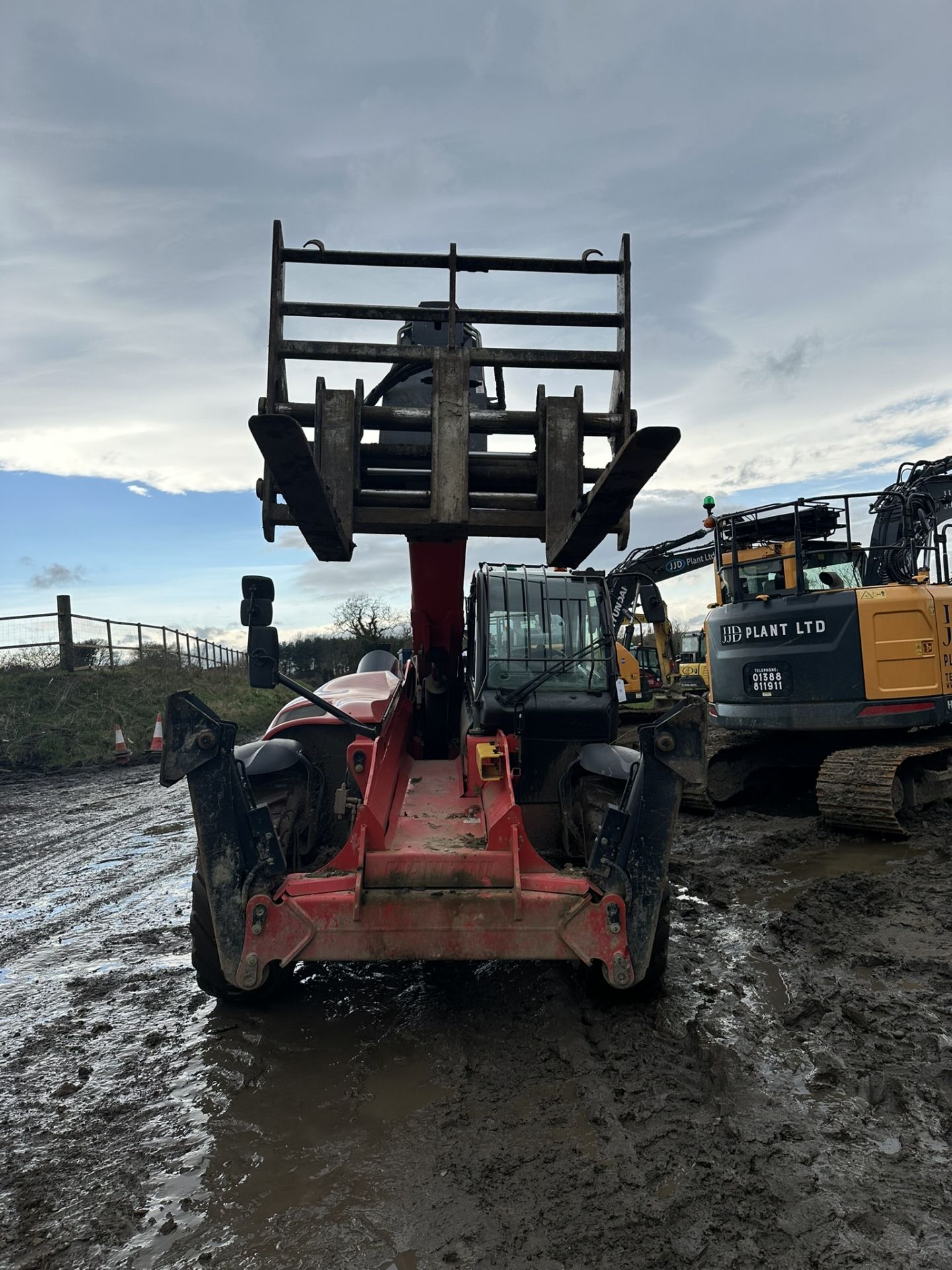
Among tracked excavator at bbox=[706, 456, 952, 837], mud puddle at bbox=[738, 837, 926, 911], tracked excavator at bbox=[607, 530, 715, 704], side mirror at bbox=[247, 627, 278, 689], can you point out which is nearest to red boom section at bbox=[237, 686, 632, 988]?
side mirror at bbox=[247, 627, 278, 689]

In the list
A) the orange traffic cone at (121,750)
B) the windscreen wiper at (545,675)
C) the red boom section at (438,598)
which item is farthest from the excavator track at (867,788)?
the orange traffic cone at (121,750)

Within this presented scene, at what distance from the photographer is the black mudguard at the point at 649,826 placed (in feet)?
12.0

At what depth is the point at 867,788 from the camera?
7281 millimetres

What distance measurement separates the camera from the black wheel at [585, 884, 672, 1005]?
388 centimetres

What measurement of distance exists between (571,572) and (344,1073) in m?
3.29

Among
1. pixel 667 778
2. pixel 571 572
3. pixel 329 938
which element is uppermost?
pixel 571 572

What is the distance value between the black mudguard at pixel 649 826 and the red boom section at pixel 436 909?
84 millimetres

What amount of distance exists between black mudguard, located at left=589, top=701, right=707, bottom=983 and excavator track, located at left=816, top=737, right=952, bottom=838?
4.24 meters

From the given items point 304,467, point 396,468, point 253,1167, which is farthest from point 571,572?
point 253,1167

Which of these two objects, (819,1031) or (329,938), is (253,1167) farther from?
(819,1031)

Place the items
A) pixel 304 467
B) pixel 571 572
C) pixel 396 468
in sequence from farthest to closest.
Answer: pixel 571 572
pixel 396 468
pixel 304 467

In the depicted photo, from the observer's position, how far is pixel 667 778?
12.3 feet

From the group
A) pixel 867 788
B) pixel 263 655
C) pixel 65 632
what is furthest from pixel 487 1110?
pixel 65 632

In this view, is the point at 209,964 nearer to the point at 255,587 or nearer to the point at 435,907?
the point at 435,907
